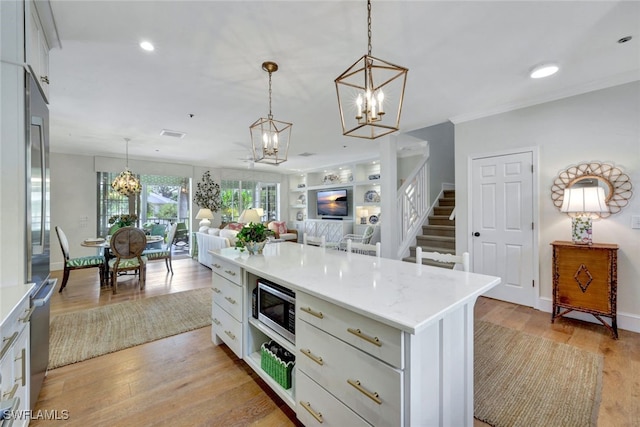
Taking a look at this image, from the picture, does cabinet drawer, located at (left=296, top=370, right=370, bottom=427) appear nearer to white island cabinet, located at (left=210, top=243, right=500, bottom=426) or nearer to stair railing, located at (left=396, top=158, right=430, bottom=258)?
white island cabinet, located at (left=210, top=243, right=500, bottom=426)

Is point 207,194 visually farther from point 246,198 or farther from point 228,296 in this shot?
point 228,296

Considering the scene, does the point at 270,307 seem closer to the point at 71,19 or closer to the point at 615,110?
the point at 71,19

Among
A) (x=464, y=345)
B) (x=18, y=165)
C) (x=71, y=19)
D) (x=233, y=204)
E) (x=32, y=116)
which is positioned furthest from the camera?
(x=233, y=204)

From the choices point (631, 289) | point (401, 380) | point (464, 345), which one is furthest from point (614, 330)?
point (401, 380)

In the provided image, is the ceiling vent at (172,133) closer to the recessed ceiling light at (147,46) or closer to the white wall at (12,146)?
the recessed ceiling light at (147,46)

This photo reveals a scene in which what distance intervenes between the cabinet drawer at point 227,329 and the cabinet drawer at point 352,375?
794 mm

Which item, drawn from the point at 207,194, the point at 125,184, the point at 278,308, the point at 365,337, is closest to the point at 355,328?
the point at 365,337

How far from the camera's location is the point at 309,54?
2.31m

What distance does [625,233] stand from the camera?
2.81 meters

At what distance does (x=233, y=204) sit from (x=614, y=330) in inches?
325

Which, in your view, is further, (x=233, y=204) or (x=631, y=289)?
(x=233, y=204)

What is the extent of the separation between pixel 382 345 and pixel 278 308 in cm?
92

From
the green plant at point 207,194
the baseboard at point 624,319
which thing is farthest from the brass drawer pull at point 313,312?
the green plant at point 207,194

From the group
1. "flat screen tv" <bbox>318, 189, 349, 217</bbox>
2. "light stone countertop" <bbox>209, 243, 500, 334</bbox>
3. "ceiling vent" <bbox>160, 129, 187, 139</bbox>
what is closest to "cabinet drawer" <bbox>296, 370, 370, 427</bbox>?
"light stone countertop" <bbox>209, 243, 500, 334</bbox>
